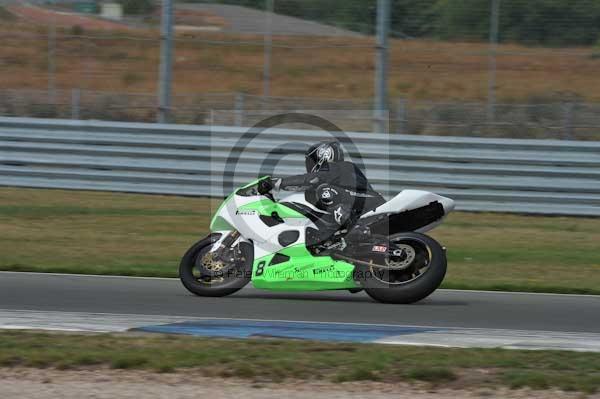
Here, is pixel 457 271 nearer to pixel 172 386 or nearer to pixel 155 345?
pixel 155 345

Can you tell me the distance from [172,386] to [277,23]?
11.5 m

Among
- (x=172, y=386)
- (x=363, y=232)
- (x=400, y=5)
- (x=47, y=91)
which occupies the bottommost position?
(x=172, y=386)

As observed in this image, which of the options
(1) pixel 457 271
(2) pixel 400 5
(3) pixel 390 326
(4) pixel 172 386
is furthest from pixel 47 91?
(4) pixel 172 386

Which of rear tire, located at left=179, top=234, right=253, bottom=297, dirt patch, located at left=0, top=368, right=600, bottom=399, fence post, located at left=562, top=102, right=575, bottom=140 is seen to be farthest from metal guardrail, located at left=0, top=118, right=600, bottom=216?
dirt patch, located at left=0, top=368, right=600, bottom=399

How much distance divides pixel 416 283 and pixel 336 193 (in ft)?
3.57

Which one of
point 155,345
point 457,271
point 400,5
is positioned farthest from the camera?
point 400,5

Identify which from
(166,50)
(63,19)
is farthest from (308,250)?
(63,19)

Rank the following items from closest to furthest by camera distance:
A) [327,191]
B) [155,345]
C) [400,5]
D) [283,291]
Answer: [155,345]
[327,191]
[283,291]
[400,5]

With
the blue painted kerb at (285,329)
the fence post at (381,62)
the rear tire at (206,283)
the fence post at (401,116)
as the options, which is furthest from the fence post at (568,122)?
the blue painted kerb at (285,329)

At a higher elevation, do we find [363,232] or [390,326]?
[363,232]

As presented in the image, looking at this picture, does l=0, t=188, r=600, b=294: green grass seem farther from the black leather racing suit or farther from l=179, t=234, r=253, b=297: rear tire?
the black leather racing suit

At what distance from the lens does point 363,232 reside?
933 cm

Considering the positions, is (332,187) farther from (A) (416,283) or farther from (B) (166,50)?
(B) (166,50)

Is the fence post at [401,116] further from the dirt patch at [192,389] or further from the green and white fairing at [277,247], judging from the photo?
the dirt patch at [192,389]
